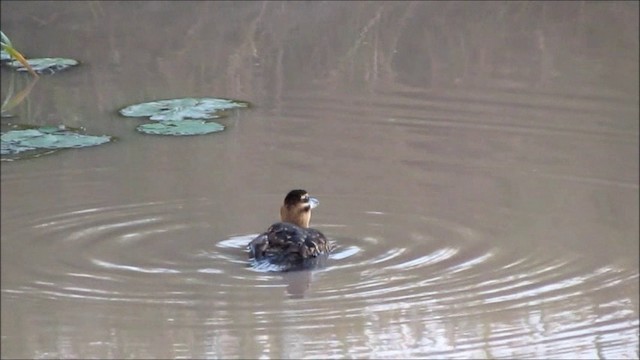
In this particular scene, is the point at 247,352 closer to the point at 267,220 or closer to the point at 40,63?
the point at 267,220

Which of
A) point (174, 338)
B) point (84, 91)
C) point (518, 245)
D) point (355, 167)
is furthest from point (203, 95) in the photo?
point (174, 338)

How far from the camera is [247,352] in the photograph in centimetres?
610

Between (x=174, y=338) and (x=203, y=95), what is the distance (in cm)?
560

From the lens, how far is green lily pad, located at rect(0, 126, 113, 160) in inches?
384

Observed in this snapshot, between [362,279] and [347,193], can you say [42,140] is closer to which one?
[347,193]

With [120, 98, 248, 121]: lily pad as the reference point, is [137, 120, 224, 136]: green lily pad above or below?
below

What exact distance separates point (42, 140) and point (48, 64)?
2914 mm

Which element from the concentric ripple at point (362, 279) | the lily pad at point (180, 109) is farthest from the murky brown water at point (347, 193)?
the lily pad at point (180, 109)

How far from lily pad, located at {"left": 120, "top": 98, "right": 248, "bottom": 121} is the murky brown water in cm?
14

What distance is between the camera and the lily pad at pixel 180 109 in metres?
10.7

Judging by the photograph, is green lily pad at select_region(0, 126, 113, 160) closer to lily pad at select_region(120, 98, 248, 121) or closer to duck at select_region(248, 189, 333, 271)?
lily pad at select_region(120, 98, 248, 121)

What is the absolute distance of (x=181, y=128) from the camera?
10273 millimetres

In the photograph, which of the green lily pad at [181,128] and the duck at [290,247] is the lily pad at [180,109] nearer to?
the green lily pad at [181,128]

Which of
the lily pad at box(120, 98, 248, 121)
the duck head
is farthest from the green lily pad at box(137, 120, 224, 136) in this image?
the duck head
